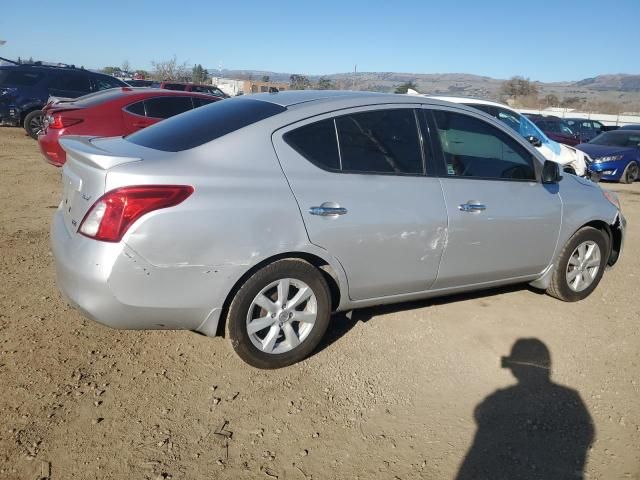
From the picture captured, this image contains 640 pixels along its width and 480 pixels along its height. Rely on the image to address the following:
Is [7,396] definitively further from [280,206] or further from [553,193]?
Result: [553,193]

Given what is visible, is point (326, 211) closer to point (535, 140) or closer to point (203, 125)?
point (203, 125)

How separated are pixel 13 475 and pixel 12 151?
425 inches

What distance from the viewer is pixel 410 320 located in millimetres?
4191

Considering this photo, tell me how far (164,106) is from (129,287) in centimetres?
669

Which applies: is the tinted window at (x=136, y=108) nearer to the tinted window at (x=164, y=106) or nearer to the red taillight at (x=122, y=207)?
the tinted window at (x=164, y=106)

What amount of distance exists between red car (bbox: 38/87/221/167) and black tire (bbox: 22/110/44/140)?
19.9ft

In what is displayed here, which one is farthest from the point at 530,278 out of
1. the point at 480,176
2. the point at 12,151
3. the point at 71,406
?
the point at 12,151

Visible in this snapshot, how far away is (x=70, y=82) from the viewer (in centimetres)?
1434

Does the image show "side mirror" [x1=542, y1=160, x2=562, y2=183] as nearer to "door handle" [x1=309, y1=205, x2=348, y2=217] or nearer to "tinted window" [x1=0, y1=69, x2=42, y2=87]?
"door handle" [x1=309, y1=205, x2=348, y2=217]

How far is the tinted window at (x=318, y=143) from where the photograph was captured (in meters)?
3.28

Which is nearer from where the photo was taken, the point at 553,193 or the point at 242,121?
the point at 242,121

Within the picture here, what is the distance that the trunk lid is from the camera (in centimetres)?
286

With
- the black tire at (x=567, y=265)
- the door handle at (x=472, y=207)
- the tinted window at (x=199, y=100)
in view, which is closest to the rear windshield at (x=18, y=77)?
the tinted window at (x=199, y=100)

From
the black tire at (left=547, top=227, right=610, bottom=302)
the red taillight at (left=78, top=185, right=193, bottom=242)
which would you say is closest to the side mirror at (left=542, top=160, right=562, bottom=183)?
the black tire at (left=547, top=227, right=610, bottom=302)
